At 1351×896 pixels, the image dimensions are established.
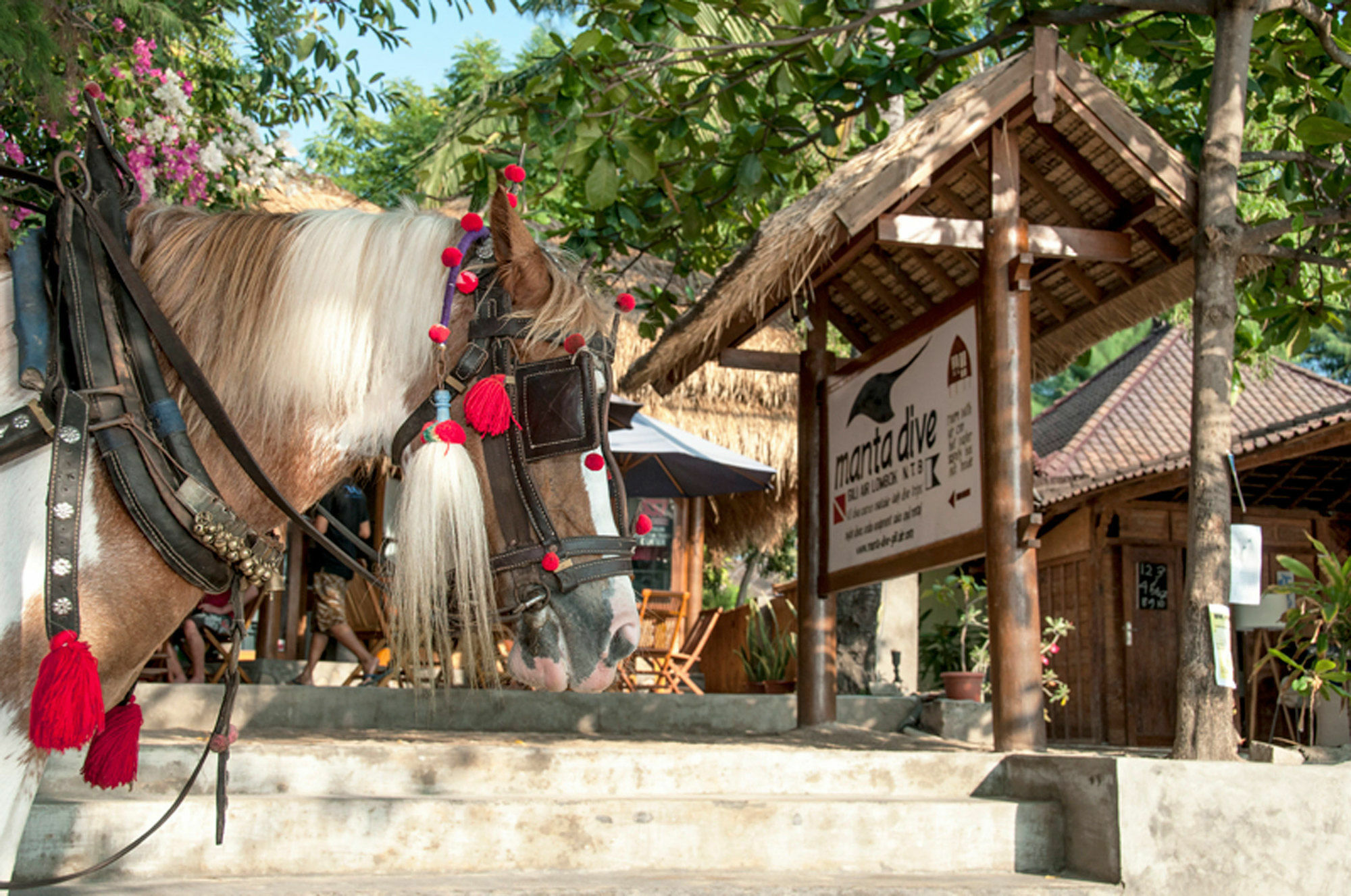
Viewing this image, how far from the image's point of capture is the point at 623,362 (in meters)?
10.8

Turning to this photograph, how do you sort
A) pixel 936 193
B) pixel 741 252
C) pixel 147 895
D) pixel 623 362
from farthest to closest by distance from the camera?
pixel 623 362, pixel 936 193, pixel 741 252, pixel 147 895

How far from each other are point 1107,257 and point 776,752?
2.93 metres

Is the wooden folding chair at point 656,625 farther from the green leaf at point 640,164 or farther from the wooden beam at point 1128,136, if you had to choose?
the wooden beam at point 1128,136

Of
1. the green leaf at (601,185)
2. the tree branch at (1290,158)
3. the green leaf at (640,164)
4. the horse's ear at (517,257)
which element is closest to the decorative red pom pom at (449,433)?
the horse's ear at (517,257)

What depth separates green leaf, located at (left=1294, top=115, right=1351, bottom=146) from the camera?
11.0ft

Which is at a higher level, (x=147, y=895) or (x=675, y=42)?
(x=675, y=42)

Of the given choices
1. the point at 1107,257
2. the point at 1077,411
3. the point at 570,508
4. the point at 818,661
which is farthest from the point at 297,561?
the point at 1077,411

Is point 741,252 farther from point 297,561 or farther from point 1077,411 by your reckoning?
point 1077,411

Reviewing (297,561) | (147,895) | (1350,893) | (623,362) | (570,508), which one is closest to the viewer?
→ (570,508)

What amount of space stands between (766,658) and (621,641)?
6.65 meters

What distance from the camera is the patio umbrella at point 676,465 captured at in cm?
820

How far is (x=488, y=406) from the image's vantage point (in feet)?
6.24

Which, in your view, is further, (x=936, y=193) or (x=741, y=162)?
(x=936, y=193)

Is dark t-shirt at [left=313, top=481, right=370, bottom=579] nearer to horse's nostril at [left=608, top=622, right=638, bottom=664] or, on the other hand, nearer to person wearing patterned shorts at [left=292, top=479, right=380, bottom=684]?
person wearing patterned shorts at [left=292, top=479, right=380, bottom=684]
